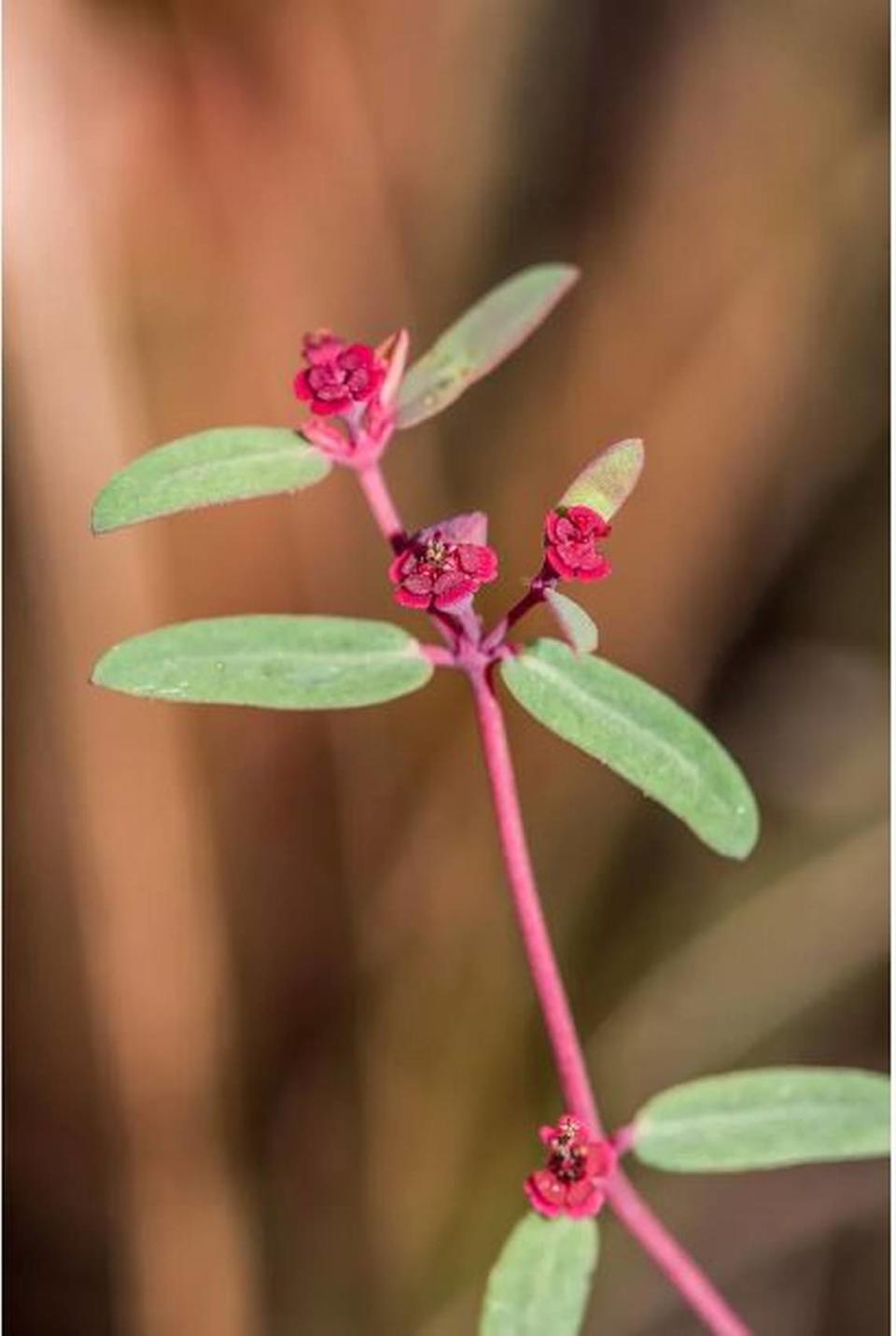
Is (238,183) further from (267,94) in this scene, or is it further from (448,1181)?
(448,1181)

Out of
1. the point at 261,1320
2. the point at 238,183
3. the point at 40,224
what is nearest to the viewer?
the point at 261,1320

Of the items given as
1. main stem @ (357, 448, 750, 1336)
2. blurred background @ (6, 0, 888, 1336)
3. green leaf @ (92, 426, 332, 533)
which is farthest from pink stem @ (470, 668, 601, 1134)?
blurred background @ (6, 0, 888, 1336)

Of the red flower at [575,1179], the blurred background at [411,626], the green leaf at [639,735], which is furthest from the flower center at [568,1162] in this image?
the blurred background at [411,626]

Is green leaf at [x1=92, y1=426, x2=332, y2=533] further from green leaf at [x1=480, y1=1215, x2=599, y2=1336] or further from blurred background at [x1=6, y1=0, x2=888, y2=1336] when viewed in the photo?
blurred background at [x1=6, y1=0, x2=888, y2=1336]

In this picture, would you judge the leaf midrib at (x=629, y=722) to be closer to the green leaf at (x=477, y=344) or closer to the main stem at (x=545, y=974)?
the main stem at (x=545, y=974)

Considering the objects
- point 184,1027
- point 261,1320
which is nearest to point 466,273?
Result: point 184,1027

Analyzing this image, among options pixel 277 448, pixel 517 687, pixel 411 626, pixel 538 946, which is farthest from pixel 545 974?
pixel 411 626

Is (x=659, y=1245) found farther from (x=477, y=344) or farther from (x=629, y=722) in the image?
(x=477, y=344)
